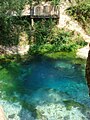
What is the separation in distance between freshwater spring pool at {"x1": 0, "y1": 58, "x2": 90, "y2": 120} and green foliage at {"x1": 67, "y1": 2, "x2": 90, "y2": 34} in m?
4.30

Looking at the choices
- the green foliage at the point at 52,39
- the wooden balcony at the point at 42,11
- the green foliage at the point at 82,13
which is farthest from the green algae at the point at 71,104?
the wooden balcony at the point at 42,11

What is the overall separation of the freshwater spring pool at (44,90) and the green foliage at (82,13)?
14.1 ft

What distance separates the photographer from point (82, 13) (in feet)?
85.7

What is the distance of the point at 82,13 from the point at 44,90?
8.59 meters

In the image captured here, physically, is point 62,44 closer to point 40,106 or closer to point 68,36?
point 68,36

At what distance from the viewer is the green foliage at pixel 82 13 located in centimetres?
2588

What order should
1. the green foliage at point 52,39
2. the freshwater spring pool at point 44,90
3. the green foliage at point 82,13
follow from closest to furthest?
the freshwater spring pool at point 44,90 → the green foliage at point 52,39 → the green foliage at point 82,13

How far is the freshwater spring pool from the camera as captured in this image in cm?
1784

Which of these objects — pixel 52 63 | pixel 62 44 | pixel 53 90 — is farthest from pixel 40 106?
pixel 62 44

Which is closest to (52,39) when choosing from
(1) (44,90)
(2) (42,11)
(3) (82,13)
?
(2) (42,11)

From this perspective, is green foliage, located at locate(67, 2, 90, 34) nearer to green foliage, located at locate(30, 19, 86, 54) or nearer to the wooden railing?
green foliage, located at locate(30, 19, 86, 54)

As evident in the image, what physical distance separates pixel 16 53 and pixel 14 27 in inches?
84.0

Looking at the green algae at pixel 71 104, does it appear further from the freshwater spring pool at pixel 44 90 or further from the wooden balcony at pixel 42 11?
the wooden balcony at pixel 42 11

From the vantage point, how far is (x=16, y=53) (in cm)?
2403
